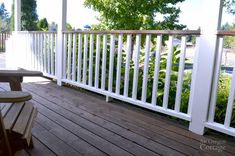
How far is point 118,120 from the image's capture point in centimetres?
255

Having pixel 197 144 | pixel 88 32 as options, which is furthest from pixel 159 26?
pixel 197 144

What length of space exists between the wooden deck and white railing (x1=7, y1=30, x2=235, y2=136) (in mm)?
149

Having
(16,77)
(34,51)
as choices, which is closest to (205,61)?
(16,77)

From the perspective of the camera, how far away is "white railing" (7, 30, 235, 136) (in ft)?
7.70

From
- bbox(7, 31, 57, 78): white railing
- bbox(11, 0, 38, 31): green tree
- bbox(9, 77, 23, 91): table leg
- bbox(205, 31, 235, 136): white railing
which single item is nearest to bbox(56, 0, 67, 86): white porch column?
bbox(7, 31, 57, 78): white railing

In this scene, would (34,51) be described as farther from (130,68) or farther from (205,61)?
(205,61)

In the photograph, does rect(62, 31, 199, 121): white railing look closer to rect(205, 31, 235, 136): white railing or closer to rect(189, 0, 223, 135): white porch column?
rect(189, 0, 223, 135): white porch column

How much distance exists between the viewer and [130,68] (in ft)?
12.2

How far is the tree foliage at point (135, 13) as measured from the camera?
17.3ft

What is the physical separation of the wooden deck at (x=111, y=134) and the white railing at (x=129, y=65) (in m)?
0.15

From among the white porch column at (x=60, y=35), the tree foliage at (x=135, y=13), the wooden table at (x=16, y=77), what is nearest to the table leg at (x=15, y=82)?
the wooden table at (x=16, y=77)

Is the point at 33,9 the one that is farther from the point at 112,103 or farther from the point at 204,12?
the point at 204,12

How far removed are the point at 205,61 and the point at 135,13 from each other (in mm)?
3689

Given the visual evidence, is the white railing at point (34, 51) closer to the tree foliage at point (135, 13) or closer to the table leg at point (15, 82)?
the tree foliage at point (135, 13)
